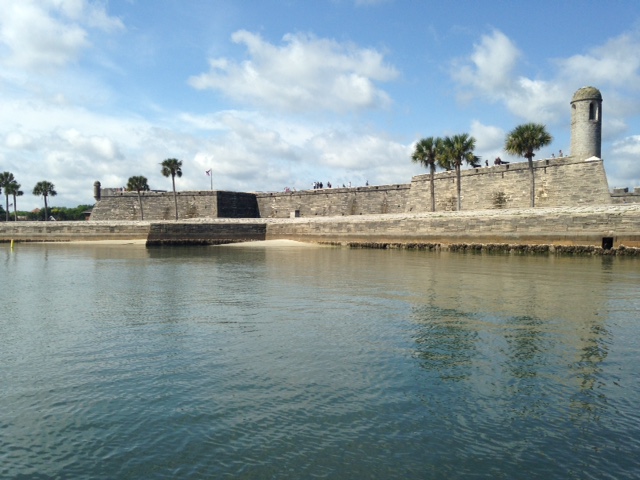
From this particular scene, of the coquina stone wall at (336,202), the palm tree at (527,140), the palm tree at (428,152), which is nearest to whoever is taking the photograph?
the palm tree at (527,140)

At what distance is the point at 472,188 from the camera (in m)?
45.8

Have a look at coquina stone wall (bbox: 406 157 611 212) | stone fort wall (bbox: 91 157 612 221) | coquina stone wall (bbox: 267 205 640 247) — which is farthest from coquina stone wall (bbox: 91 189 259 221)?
coquina stone wall (bbox: 406 157 611 212)

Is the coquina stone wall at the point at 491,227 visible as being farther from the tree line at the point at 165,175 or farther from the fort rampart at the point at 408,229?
the tree line at the point at 165,175

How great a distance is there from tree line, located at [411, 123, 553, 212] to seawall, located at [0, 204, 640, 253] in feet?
16.6

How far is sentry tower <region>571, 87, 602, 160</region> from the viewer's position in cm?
3709

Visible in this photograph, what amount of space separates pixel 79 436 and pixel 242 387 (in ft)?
6.80

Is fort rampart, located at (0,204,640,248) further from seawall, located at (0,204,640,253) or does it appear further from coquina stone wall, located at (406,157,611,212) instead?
coquina stone wall, located at (406,157,611,212)

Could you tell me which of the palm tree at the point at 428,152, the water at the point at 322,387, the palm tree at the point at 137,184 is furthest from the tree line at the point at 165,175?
the water at the point at 322,387

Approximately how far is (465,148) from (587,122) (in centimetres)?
898

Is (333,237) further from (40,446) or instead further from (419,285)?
(40,446)

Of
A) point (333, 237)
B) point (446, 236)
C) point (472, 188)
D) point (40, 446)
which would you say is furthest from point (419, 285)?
point (472, 188)

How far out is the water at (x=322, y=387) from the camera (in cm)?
490

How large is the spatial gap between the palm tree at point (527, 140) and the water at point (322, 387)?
25.1 m

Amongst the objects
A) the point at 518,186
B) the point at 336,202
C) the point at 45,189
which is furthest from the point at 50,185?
the point at 518,186
